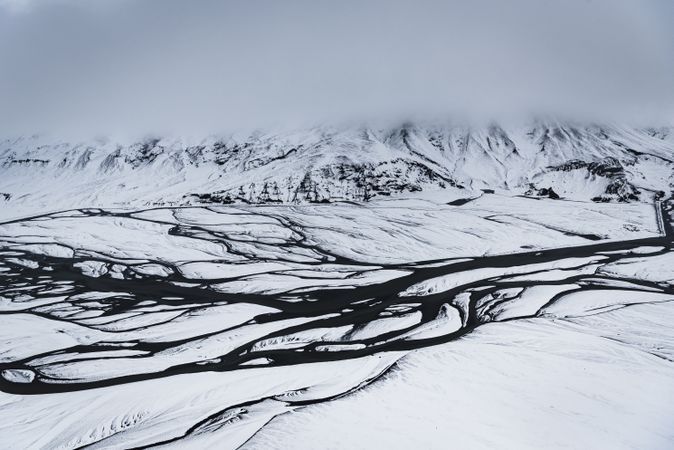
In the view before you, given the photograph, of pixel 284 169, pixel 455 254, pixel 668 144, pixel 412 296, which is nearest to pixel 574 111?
pixel 668 144

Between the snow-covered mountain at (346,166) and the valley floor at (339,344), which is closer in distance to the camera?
the valley floor at (339,344)

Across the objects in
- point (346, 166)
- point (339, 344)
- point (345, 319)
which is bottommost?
point (345, 319)

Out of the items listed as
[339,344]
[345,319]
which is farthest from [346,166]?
[339,344]

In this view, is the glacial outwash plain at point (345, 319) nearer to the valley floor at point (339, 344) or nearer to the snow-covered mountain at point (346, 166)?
the valley floor at point (339, 344)

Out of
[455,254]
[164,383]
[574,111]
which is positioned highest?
[574,111]

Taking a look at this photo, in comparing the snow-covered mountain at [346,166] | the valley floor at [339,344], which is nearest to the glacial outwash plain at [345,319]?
the valley floor at [339,344]

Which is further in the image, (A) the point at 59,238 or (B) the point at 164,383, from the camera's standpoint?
(A) the point at 59,238

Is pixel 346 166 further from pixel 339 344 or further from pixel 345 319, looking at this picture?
pixel 339 344

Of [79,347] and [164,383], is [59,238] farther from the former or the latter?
[164,383]

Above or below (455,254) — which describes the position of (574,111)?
above
